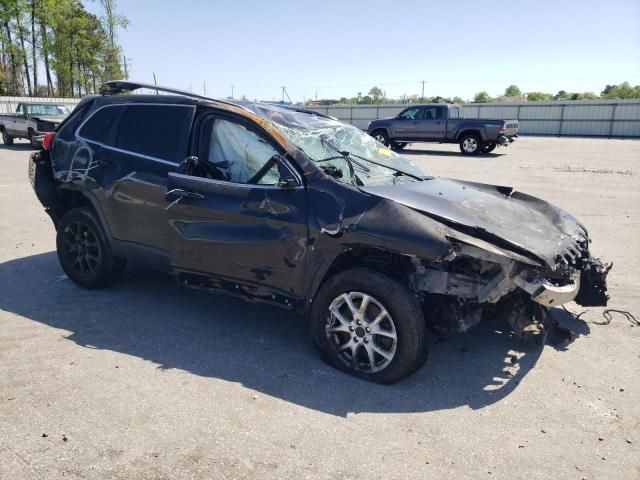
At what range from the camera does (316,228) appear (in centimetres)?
359

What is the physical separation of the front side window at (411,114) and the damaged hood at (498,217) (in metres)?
17.4

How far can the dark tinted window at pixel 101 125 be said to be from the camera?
494 centimetres

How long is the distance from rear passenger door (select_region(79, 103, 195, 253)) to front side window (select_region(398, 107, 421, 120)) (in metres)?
17.8

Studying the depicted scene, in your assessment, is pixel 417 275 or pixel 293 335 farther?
pixel 293 335

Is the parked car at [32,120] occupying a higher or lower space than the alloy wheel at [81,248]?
higher

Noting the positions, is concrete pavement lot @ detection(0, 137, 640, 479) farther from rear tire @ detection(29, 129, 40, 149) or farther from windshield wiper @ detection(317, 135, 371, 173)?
rear tire @ detection(29, 129, 40, 149)

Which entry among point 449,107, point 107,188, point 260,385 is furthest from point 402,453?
point 449,107

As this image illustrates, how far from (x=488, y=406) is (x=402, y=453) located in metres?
0.80

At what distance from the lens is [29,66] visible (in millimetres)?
42156

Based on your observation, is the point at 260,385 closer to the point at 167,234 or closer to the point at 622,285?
the point at 167,234

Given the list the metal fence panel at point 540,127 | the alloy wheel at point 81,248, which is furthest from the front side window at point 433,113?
the metal fence panel at point 540,127

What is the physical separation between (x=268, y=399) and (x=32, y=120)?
20.8m

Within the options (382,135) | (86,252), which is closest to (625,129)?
(382,135)

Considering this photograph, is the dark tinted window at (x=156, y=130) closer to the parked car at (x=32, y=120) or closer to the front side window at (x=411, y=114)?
the parked car at (x=32, y=120)
